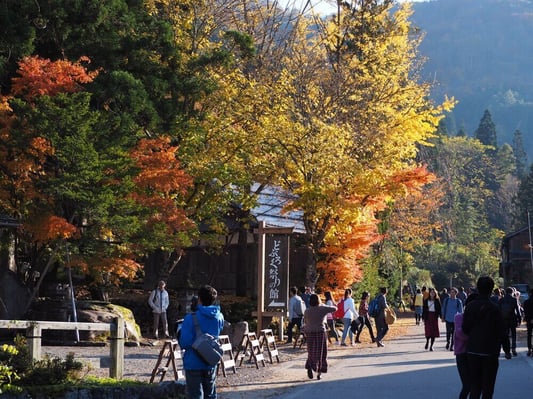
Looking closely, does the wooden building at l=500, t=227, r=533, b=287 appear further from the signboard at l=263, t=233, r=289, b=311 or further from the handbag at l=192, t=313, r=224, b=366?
the handbag at l=192, t=313, r=224, b=366

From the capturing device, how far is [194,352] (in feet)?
26.1

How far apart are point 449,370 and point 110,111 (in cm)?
1194

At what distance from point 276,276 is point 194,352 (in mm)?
13072

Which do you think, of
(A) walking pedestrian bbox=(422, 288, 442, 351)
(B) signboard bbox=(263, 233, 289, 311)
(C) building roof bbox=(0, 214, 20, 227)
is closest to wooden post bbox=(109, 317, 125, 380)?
(C) building roof bbox=(0, 214, 20, 227)

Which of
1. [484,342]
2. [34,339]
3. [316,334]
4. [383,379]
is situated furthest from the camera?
[316,334]

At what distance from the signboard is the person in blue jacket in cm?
1278

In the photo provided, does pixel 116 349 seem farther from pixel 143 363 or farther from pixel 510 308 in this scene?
pixel 510 308

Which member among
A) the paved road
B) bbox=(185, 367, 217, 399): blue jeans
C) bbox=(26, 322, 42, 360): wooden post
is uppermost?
bbox=(26, 322, 42, 360): wooden post

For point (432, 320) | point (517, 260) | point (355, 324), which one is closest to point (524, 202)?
point (517, 260)

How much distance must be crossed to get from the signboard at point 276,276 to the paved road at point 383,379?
221 cm

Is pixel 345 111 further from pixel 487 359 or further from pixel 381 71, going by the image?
pixel 487 359

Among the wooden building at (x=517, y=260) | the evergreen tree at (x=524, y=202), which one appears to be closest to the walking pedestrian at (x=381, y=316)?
the wooden building at (x=517, y=260)

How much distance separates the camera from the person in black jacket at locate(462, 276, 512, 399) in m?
8.74

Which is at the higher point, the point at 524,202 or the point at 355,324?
the point at 524,202
